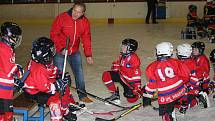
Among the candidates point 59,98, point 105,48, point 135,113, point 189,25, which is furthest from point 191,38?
point 59,98

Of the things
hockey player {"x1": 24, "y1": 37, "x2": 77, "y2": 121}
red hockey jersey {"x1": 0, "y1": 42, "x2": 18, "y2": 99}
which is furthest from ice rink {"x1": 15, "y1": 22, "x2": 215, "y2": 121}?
red hockey jersey {"x1": 0, "y1": 42, "x2": 18, "y2": 99}

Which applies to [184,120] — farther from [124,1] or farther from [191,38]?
[124,1]

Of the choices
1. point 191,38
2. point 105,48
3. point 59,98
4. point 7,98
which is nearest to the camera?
point 7,98

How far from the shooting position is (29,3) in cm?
1492

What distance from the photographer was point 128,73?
4.62 m

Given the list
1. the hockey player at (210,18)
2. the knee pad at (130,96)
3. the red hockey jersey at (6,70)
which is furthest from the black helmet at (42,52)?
the hockey player at (210,18)

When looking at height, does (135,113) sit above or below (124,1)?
below

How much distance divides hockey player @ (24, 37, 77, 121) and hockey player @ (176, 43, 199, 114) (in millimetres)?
1353

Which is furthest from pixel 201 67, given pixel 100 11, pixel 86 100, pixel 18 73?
pixel 100 11

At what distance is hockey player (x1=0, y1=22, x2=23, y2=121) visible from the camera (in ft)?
10.4

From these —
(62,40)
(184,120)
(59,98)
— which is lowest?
(184,120)

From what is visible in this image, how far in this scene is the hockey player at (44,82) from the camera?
11.4 ft

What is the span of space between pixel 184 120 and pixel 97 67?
9.52 feet

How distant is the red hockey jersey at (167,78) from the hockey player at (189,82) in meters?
0.46
